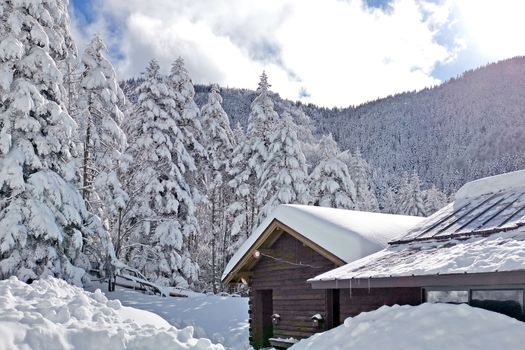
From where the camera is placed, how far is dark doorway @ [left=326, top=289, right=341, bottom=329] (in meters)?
12.3

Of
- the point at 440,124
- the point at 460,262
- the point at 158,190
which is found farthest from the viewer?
the point at 440,124

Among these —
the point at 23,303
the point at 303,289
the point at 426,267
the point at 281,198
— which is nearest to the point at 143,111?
the point at 281,198

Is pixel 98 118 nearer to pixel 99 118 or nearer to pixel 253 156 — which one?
pixel 99 118

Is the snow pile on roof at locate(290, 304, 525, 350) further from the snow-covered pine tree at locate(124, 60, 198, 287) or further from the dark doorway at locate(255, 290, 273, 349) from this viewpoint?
the snow-covered pine tree at locate(124, 60, 198, 287)

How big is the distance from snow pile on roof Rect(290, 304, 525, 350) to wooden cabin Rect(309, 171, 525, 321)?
0.42 metres

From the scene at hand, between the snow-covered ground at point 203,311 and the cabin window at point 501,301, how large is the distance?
1199 centimetres

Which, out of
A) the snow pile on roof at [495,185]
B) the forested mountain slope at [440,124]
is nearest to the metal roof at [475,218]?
the snow pile on roof at [495,185]

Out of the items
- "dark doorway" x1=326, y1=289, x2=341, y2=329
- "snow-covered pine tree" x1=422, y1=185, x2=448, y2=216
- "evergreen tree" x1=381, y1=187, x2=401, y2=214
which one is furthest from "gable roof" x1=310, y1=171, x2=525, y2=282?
"evergreen tree" x1=381, y1=187, x2=401, y2=214

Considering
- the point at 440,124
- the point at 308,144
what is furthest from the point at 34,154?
the point at 440,124

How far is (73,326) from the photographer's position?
7.58 meters

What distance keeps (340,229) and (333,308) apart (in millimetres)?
1953

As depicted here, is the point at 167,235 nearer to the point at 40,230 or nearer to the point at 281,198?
the point at 281,198

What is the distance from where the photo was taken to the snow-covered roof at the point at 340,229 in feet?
39.8

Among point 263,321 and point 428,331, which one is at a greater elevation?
point 428,331
